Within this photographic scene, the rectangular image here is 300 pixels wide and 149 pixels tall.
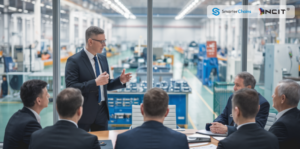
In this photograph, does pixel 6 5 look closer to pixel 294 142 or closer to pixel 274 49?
pixel 274 49

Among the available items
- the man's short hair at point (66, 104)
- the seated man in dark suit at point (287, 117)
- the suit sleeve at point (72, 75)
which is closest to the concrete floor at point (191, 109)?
the suit sleeve at point (72, 75)

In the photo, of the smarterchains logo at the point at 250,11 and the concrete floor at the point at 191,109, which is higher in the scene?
the smarterchains logo at the point at 250,11

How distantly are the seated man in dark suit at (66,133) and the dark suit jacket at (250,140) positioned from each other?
33.7 inches

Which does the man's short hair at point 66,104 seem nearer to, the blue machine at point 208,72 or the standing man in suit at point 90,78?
→ the standing man in suit at point 90,78

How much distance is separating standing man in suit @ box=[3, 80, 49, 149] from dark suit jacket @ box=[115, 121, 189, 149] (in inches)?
29.6

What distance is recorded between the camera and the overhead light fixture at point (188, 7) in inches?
224

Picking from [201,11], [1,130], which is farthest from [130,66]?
[1,130]

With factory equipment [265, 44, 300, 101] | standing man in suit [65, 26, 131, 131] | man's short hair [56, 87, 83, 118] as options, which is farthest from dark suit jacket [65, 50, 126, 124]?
factory equipment [265, 44, 300, 101]

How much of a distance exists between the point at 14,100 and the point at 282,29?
8.19 metres

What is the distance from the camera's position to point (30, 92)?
7.02 feet

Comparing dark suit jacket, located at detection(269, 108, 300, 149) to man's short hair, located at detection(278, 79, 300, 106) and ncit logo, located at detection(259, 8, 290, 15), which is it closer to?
man's short hair, located at detection(278, 79, 300, 106)

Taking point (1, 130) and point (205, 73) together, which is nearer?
point (1, 130)

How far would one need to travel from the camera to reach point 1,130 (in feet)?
17.5

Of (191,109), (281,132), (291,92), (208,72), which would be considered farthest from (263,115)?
(208,72)
